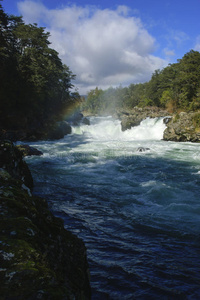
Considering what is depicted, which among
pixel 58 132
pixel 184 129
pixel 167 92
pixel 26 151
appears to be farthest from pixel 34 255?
pixel 167 92

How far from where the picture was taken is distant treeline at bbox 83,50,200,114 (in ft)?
123

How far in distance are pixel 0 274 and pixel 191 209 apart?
6575 mm

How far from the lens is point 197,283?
367cm

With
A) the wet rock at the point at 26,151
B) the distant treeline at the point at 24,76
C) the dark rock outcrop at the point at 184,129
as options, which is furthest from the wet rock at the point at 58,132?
the dark rock outcrop at the point at 184,129

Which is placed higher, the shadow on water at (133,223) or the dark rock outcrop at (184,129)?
the dark rock outcrop at (184,129)

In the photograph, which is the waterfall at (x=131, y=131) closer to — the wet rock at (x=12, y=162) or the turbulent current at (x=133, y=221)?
the turbulent current at (x=133, y=221)

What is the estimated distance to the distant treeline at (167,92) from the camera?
123 feet

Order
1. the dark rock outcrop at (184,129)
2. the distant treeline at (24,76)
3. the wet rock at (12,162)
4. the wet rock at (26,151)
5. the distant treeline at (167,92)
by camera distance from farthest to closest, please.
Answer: the distant treeline at (167,92) → the dark rock outcrop at (184,129) → the distant treeline at (24,76) → the wet rock at (26,151) → the wet rock at (12,162)

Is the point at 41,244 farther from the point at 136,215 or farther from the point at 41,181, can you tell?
the point at 41,181

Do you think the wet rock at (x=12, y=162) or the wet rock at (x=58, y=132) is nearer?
the wet rock at (x=12, y=162)

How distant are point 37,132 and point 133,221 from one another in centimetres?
2440

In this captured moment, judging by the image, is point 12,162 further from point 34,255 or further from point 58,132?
point 58,132

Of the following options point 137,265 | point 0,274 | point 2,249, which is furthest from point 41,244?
point 137,265

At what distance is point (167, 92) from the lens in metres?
57.8
